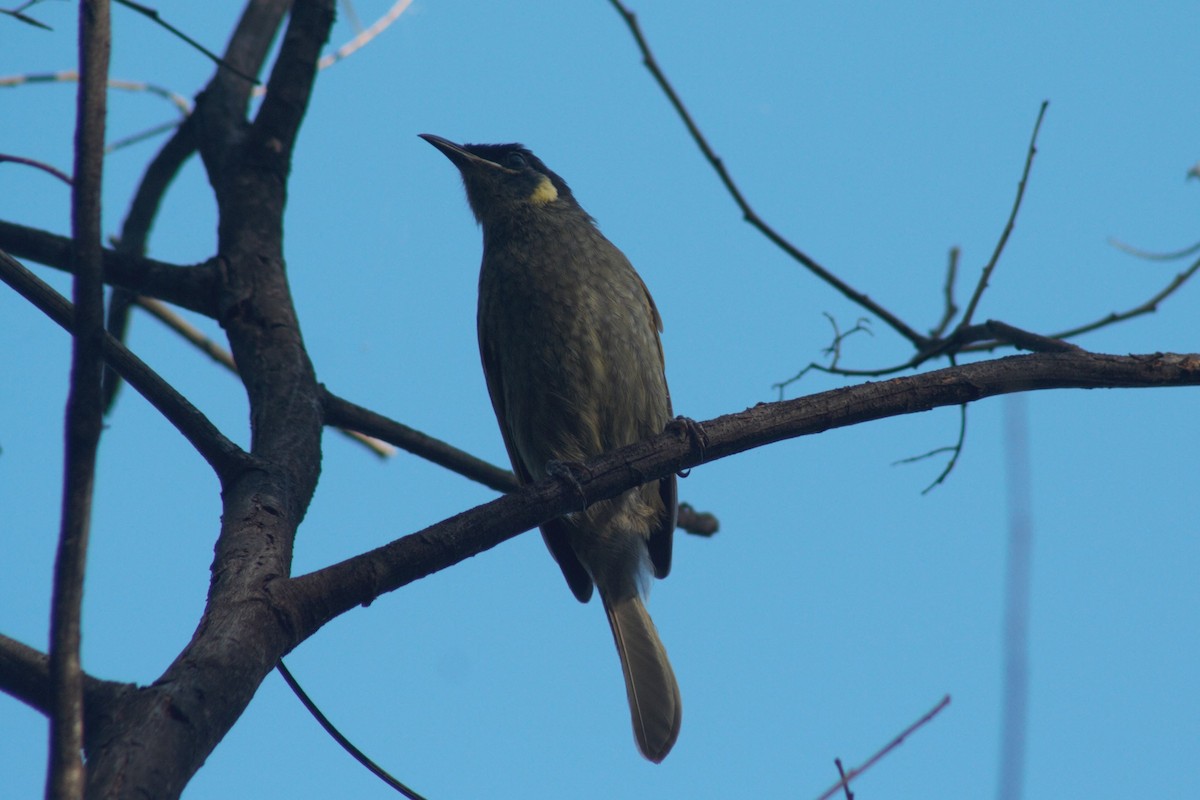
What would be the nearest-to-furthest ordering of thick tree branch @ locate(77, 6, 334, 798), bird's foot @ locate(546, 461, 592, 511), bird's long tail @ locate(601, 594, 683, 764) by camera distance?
thick tree branch @ locate(77, 6, 334, 798) → bird's foot @ locate(546, 461, 592, 511) → bird's long tail @ locate(601, 594, 683, 764)

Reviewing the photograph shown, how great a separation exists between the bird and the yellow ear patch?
0.27 feet

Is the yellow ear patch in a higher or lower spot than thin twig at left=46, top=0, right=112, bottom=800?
higher

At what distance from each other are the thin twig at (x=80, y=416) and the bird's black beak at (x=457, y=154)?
3957 mm

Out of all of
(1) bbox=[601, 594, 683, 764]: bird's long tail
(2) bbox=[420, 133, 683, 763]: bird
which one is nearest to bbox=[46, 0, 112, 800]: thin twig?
(2) bbox=[420, 133, 683, 763]: bird

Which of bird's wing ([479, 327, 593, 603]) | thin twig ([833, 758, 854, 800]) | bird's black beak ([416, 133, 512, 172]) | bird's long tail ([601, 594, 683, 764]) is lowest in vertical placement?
thin twig ([833, 758, 854, 800])

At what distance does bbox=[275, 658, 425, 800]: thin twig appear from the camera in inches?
96.2

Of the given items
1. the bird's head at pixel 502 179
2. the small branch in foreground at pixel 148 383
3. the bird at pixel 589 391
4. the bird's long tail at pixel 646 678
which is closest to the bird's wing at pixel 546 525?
the bird at pixel 589 391

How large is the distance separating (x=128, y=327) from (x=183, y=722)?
3.00m

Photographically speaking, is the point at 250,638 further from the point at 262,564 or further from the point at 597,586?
the point at 597,586

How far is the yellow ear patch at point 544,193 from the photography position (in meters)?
5.31

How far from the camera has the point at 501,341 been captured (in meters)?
4.64

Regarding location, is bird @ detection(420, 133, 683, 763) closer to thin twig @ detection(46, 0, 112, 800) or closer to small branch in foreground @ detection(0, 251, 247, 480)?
small branch in foreground @ detection(0, 251, 247, 480)

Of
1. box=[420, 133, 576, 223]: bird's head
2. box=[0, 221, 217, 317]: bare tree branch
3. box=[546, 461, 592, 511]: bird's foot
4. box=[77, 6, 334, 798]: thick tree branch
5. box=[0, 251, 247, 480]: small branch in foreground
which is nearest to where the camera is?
box=[77, 6, 334, 798]: thick tree branch

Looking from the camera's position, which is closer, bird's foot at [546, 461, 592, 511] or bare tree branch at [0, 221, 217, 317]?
bird's foot at [546, 461, 592, 511]
